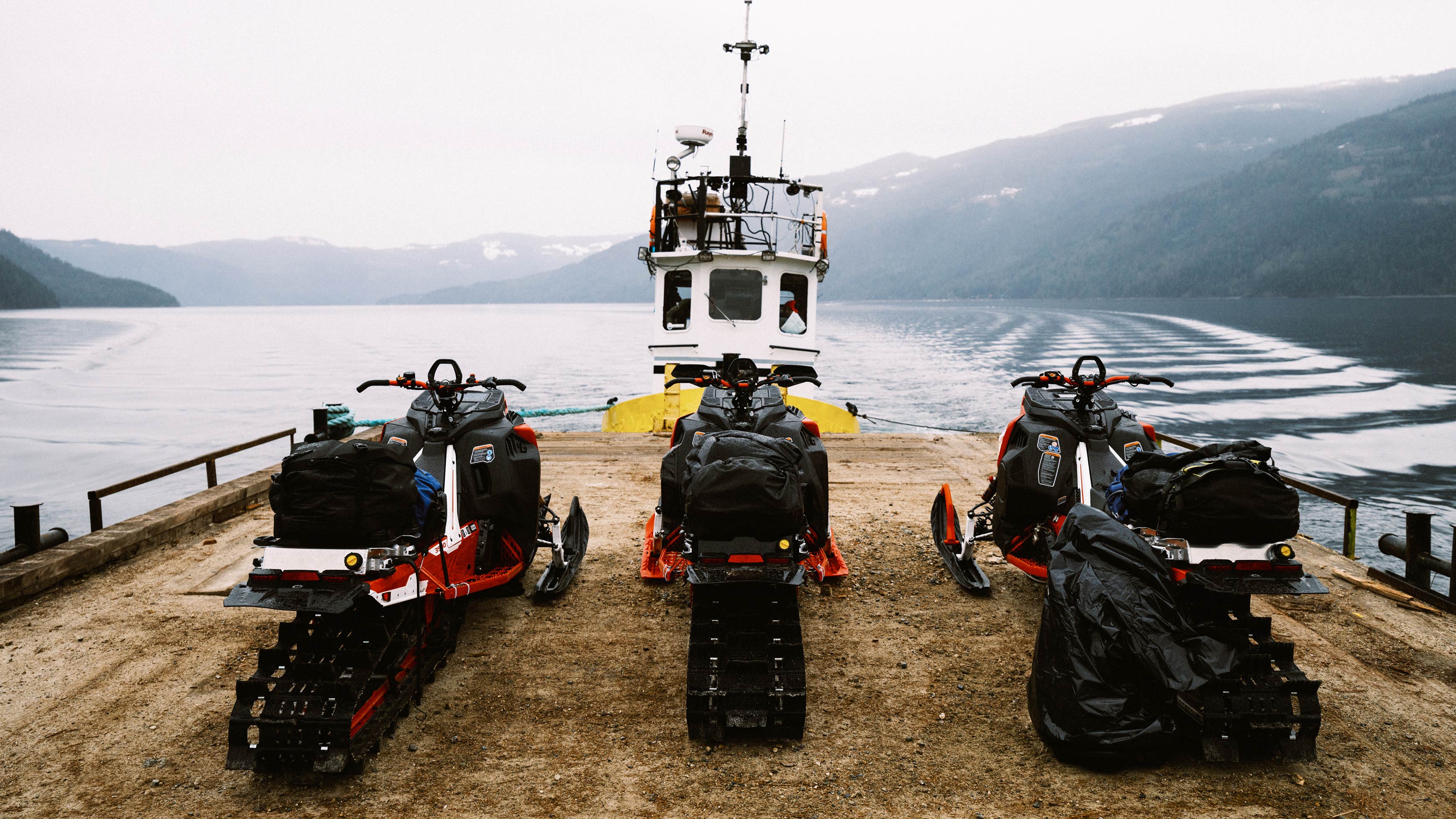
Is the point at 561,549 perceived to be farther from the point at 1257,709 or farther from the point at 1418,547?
the point at 1418,547

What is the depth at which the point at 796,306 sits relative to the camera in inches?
560

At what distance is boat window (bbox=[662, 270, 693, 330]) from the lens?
13859 millimetres

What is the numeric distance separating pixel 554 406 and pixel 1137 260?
521 feet

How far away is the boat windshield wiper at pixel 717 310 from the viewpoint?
44.7ft

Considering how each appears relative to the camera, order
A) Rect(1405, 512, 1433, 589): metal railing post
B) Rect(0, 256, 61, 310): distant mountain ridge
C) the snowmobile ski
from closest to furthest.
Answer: Rect(1405, 512, 1433, 589): metal railing post → the snowmobile ski → Rect(0, 256, 61, 310): distant mountain ridge

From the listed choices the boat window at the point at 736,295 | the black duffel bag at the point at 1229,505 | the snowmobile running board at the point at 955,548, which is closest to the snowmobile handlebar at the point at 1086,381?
the snowmobile running board at the point at 955,548

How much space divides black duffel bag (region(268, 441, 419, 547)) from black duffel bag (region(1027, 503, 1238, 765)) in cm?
314

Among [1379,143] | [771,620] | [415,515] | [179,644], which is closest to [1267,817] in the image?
[771,620]

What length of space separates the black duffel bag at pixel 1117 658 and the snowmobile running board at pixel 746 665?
3.89 feet

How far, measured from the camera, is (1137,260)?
160 meters

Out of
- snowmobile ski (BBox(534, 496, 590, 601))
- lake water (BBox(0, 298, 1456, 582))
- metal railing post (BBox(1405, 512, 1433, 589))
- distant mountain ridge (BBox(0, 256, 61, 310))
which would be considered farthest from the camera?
distant mountain ridge (BBox(0, 256, 61, 310))

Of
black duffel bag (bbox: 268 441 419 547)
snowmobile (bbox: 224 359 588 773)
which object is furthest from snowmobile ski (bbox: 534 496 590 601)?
black duffel bag (bbox: 268 441 419 547)

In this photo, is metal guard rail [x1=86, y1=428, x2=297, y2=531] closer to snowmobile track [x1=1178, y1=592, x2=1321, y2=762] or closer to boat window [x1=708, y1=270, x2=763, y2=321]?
snowmobile track [x1=1178, y1=592, x2=1321, y2=762]

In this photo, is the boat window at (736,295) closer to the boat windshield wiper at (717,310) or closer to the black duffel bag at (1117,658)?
the boat windshield wiper at (717,310)
